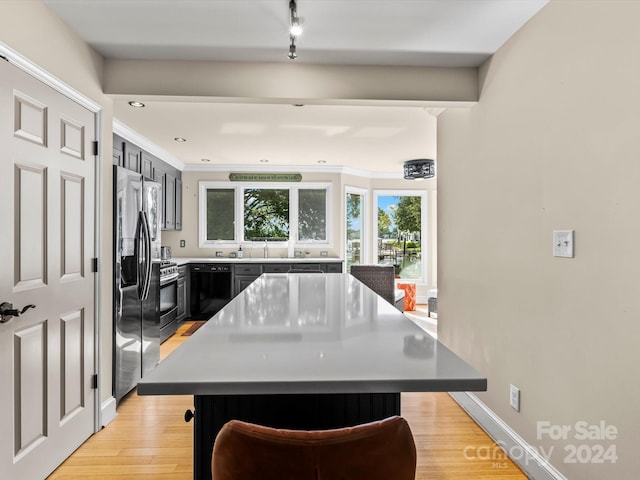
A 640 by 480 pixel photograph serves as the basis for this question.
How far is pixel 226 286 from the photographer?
5.41 metres

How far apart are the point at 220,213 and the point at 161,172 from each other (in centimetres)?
128

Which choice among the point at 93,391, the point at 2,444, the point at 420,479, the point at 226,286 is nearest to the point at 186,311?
the point at 226,286

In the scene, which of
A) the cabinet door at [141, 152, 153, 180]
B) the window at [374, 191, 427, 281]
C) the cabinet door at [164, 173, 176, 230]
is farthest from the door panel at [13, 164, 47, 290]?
the window at [374, 191, 427, 281]

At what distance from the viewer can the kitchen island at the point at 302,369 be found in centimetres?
84

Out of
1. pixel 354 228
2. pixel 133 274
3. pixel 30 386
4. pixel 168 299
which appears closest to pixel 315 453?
pixel 30 386

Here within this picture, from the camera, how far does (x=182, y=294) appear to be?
5.18m

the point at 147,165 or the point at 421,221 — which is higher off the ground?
the point at 147,165

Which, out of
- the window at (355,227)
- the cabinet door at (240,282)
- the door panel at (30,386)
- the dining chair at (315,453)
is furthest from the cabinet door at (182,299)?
the dining chair at (315,453)

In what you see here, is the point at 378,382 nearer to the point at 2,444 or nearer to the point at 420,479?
the point at 420,479

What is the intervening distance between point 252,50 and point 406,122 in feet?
6.31

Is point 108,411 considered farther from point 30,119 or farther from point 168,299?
point 168,299

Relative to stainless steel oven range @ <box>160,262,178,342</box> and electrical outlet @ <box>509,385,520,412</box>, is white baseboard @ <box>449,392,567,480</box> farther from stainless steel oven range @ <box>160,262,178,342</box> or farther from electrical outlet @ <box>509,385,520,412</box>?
stainless steel oven range @ <box>160,262,178,342</box>

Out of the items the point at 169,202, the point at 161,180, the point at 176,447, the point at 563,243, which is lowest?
the point at 176,447

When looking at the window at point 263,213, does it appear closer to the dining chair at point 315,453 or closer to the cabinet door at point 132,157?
the cabinet door at point 132,157
